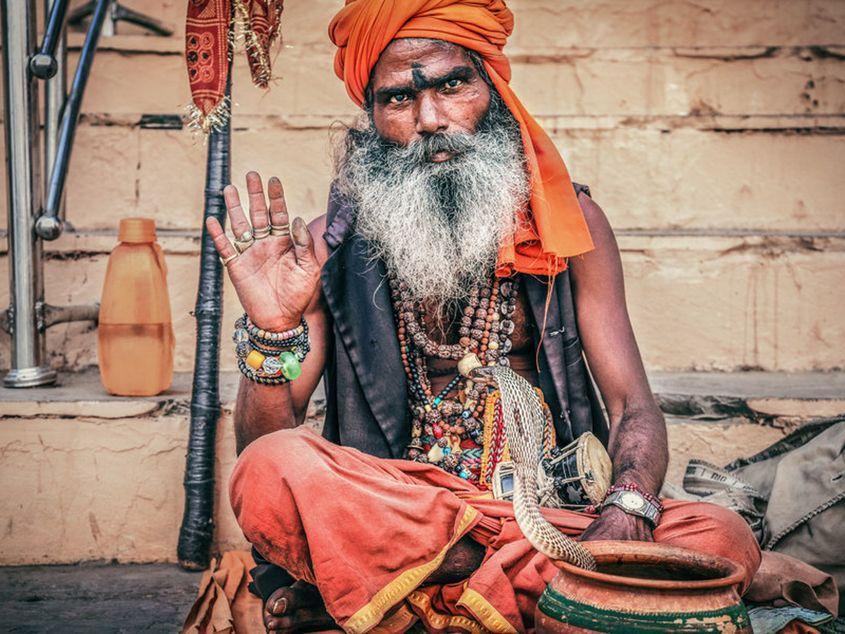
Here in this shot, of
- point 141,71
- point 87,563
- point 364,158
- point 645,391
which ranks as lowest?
point 87,563

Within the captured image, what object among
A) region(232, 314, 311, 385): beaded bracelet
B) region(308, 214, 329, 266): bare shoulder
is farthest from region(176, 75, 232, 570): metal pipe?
region(232, 314, 311, 385): beaded bracelet

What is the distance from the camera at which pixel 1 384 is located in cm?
373

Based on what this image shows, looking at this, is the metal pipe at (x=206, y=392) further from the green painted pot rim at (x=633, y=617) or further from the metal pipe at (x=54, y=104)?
the green painted pot rim at (x=633, y=617)

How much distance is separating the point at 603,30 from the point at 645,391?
6.48 ft

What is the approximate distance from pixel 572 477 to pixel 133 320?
1.76 meters

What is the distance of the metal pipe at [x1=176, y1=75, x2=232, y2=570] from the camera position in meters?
3.41

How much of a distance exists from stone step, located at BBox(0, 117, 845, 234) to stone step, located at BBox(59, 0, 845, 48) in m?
0.39

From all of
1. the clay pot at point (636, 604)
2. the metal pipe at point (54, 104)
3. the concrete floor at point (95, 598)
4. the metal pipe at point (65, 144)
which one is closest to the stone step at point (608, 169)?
the metal pipe at point (54, 104)

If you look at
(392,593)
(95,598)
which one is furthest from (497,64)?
(95,598)

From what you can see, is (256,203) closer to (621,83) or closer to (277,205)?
(277,205)

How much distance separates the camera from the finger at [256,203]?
8.60ft

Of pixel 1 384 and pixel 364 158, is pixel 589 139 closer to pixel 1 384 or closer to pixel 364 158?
pixel 364 158

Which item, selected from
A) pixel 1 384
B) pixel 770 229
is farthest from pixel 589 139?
pixel 1 384

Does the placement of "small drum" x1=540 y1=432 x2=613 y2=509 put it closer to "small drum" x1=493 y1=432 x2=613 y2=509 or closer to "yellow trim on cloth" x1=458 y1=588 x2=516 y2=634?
"small drum" x1=493 y1=432 x2=613 y2=509
